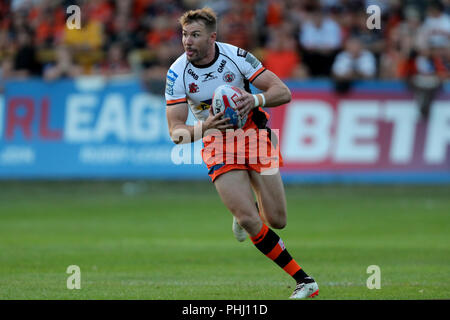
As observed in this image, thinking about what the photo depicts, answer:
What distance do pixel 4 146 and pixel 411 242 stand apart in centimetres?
1068

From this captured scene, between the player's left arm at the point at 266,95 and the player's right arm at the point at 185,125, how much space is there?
272 mm

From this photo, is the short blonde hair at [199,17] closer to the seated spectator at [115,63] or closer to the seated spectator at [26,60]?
the seated spectator at [115,63]

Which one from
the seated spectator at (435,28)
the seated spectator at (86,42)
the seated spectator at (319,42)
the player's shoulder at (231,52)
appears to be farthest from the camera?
the seated spectator at (86,42)

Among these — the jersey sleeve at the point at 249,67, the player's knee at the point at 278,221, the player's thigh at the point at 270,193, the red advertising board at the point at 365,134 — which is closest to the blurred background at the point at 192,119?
the red advertising board at the point at 365,134

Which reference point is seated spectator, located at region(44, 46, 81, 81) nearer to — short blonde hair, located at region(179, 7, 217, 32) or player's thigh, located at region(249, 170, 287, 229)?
short blonde hair, located at region(179, 7, 217, 32)

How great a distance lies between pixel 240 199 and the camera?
28.8 feet

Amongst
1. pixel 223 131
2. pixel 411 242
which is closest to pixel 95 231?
pixel 411 242

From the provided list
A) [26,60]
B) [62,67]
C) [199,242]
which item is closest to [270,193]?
[199,242]

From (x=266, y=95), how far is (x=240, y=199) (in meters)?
1.16

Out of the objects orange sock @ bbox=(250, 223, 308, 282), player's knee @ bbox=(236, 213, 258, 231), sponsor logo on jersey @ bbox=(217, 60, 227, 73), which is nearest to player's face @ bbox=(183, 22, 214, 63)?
sponsor logo on jersey @ bbox=(217, 60, 227, 73)

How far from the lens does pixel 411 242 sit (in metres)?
13.6

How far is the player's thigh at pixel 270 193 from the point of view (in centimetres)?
926
